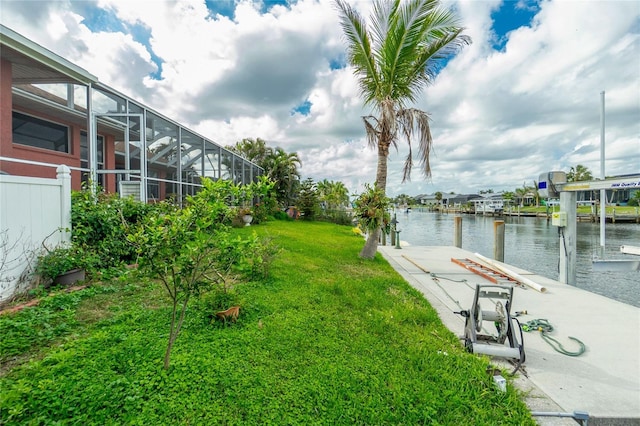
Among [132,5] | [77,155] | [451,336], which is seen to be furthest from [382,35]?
[77,155]

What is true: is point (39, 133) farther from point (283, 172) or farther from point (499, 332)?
point (283, 172)

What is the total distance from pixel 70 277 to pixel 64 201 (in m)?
1.25

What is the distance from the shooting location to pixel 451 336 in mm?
3326

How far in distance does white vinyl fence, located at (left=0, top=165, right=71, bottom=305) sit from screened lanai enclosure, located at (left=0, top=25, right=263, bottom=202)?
718 millimetres

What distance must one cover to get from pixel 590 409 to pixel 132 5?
9.36m

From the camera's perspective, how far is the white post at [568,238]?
570 cm

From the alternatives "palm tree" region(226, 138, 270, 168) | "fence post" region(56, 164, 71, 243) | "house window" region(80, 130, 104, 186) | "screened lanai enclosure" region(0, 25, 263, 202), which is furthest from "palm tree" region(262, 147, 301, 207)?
"fence post" region(56, 164, 71, 243)

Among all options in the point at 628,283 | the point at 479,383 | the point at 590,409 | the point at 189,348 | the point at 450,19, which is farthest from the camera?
the point at 628,283

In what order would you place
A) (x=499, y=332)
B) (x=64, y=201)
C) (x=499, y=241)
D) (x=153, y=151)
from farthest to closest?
(x=153, y=151) → (x=499, y=241) → (x=64, y=201) → (x=499, y=332)

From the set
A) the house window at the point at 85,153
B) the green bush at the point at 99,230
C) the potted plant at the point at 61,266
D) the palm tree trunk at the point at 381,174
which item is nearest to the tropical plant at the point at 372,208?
the palm tree trunk at the point at 381,174

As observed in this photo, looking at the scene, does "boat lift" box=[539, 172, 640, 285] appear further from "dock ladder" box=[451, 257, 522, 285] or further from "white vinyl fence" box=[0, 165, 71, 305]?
"white vinyl fence" box=[0, 165, 71, 305]

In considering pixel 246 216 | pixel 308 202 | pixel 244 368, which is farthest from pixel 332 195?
pixel 244 368

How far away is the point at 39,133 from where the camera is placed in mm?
8008

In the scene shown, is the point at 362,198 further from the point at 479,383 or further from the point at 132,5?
the point at 132,5
